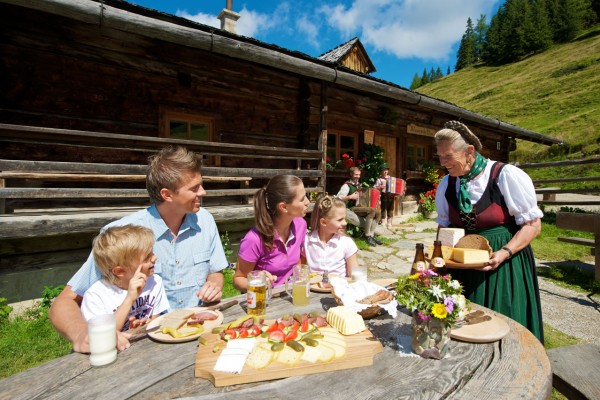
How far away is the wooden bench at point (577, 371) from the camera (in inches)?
58.6

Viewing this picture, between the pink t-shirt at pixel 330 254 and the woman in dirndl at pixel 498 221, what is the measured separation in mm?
796

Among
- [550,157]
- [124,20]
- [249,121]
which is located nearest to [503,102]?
[550,157]

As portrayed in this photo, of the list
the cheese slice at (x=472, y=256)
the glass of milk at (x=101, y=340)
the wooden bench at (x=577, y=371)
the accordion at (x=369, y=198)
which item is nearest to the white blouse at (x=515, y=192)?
the cheese slice at (x=472, y=256)

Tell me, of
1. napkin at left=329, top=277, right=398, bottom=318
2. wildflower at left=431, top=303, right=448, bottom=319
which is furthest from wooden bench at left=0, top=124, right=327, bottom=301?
wildflower at left=431, top=303, right=448, bottom=319

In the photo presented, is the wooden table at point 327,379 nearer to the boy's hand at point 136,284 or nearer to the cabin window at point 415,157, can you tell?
the boy's hand at point 136,284

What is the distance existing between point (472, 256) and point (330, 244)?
1014 mm

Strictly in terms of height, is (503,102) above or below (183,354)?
above

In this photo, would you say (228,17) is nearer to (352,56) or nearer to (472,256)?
(472,256)

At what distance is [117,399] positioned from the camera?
3.18 ft

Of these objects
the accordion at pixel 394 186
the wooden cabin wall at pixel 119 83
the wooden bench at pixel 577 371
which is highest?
the wooden cabin wall at pixel 119 83

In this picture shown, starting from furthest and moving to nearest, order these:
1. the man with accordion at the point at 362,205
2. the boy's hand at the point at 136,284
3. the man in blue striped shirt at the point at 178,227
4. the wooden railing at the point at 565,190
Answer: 1. the wooden railing at the point at 565,190
2. the man with accordion at the point at 362,205
3. the man in blue striped shirt at the point at 178,227
4. the boy's hand at the point at 136,284

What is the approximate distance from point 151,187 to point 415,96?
6.62 m

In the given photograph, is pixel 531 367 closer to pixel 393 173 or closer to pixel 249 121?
pixel 249 121

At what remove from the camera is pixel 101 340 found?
3.77ft
